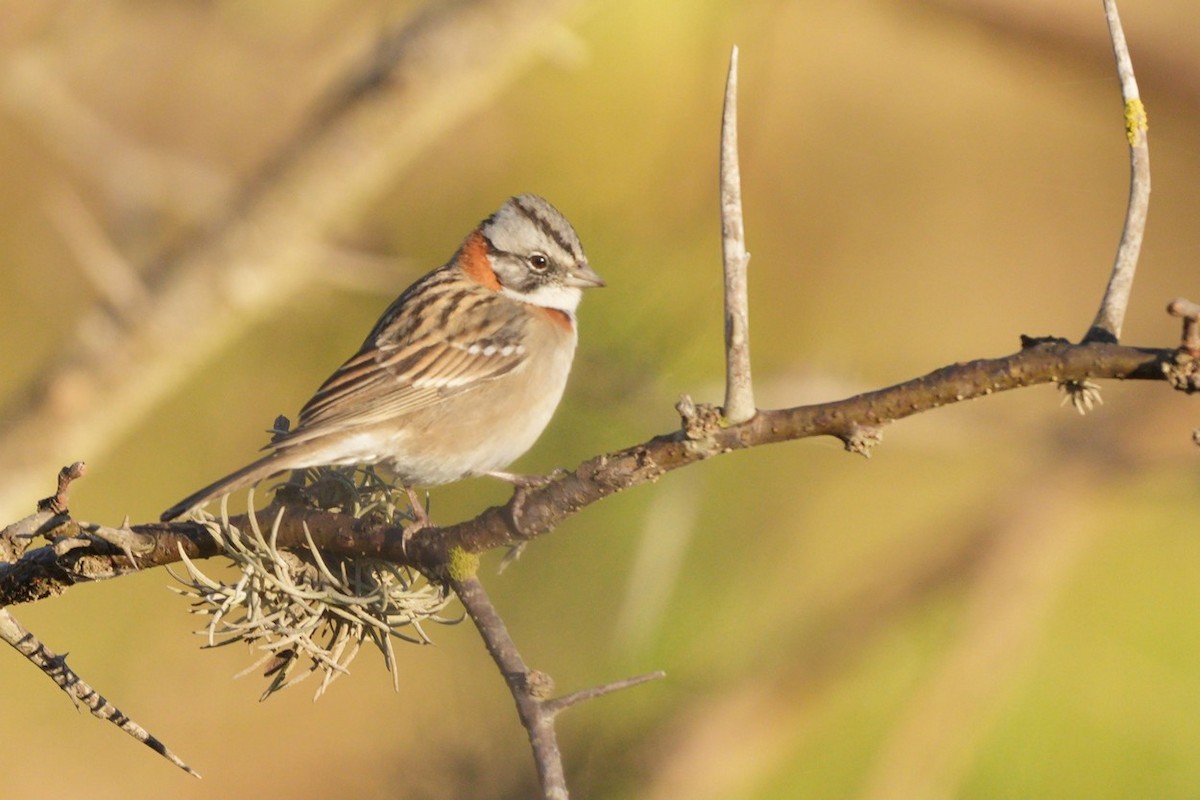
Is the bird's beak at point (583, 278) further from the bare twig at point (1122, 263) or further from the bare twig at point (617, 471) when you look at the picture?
the bare twig at point (1122, 263)

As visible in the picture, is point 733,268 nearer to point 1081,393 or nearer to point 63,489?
point 1081,393

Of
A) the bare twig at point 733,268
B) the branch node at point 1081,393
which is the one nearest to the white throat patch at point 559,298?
the bare twig at point 733,268

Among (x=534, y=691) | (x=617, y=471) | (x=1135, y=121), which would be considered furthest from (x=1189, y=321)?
(x=534, y=691)

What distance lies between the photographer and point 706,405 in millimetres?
1158

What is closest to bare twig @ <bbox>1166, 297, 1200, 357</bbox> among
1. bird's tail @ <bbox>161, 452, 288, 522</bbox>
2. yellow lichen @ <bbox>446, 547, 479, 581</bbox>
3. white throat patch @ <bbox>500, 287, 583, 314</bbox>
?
yellow lichen @ <bbox>446, 547, 479, 581</bbox>

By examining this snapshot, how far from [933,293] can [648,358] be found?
110 cm

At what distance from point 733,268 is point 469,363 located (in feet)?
7.02

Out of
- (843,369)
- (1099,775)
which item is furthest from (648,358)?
(1099,775)

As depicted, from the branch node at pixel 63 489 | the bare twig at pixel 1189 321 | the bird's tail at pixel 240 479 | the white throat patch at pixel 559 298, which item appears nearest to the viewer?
the bare twig at pixel 1189 321

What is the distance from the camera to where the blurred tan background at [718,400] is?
2521mm

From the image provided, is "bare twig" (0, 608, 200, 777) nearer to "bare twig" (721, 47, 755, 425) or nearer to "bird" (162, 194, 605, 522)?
"bare twig" (721, 47, 755, 425)

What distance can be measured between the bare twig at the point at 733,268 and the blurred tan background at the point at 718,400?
116cm

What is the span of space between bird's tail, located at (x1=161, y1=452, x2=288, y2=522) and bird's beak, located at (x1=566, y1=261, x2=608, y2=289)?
1027mm

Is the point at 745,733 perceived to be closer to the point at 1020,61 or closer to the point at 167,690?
the point at 167,690
